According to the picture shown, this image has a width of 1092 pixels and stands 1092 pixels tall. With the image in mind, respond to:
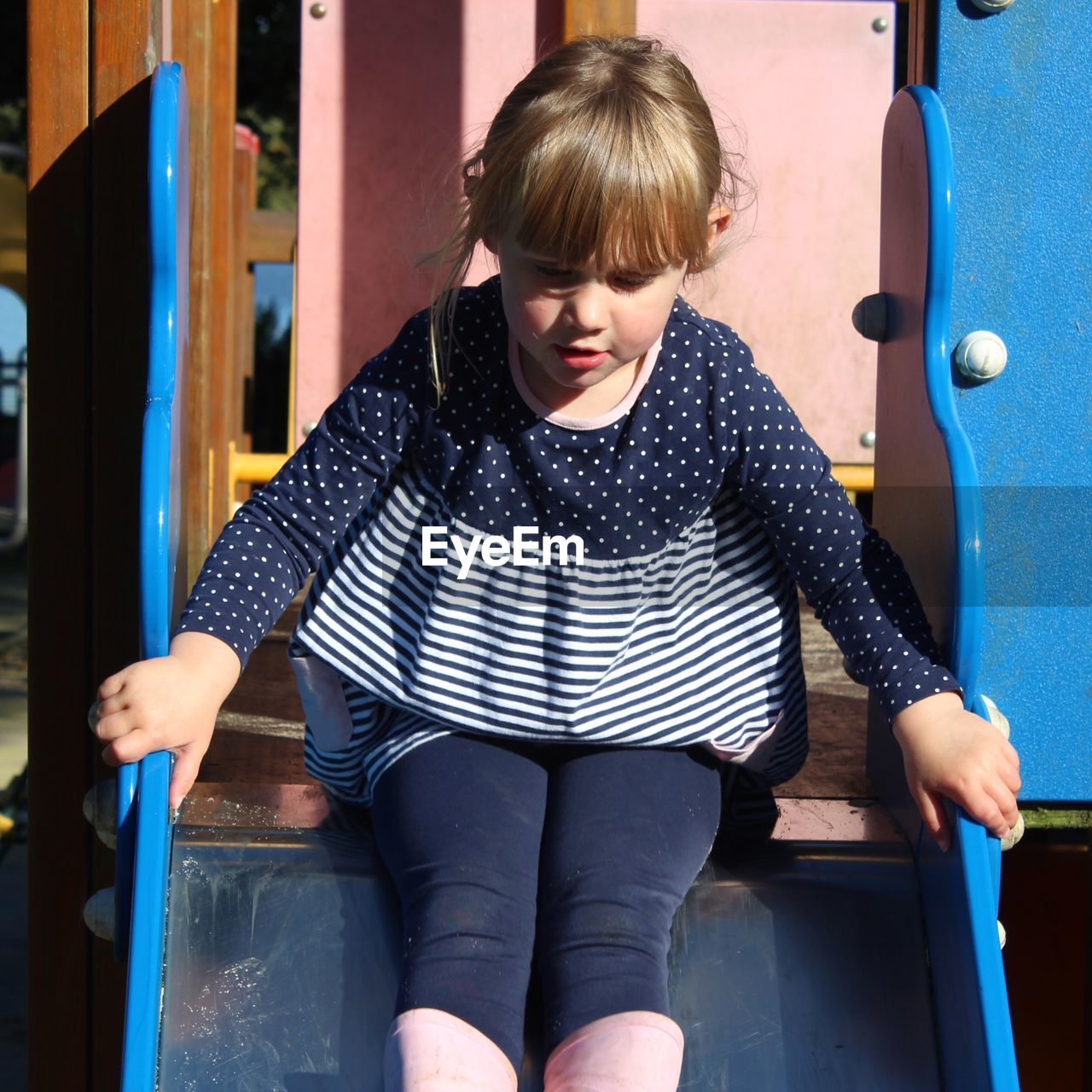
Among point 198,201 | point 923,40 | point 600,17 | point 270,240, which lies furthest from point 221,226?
point 923,40

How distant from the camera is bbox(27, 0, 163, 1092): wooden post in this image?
1500mm

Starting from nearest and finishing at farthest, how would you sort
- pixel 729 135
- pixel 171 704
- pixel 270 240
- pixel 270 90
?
pixel 171 704
pixel 729 135
pixel 270 240
pixel 270 90

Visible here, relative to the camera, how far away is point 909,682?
1236mm

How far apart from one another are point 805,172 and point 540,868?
2213 mm

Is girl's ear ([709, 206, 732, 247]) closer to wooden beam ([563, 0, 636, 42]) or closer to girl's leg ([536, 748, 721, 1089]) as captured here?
girl's leg ([536, 748, 721, 1089])

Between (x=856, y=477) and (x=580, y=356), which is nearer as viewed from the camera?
(x=580, y=356)

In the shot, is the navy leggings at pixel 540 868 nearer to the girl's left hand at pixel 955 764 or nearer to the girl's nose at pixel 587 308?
the girl's left hand at pixel 955 764

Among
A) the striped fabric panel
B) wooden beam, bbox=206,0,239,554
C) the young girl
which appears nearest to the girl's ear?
the young girl

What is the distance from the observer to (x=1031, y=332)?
1.48m

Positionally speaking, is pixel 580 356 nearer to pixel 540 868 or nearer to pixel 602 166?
pixel 602 166

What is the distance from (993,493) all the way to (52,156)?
3.53ft

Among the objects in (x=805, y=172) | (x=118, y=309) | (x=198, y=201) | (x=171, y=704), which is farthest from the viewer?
(x=805, y=172)

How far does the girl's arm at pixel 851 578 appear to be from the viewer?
1.22 m

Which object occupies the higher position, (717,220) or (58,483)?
(717,220)
